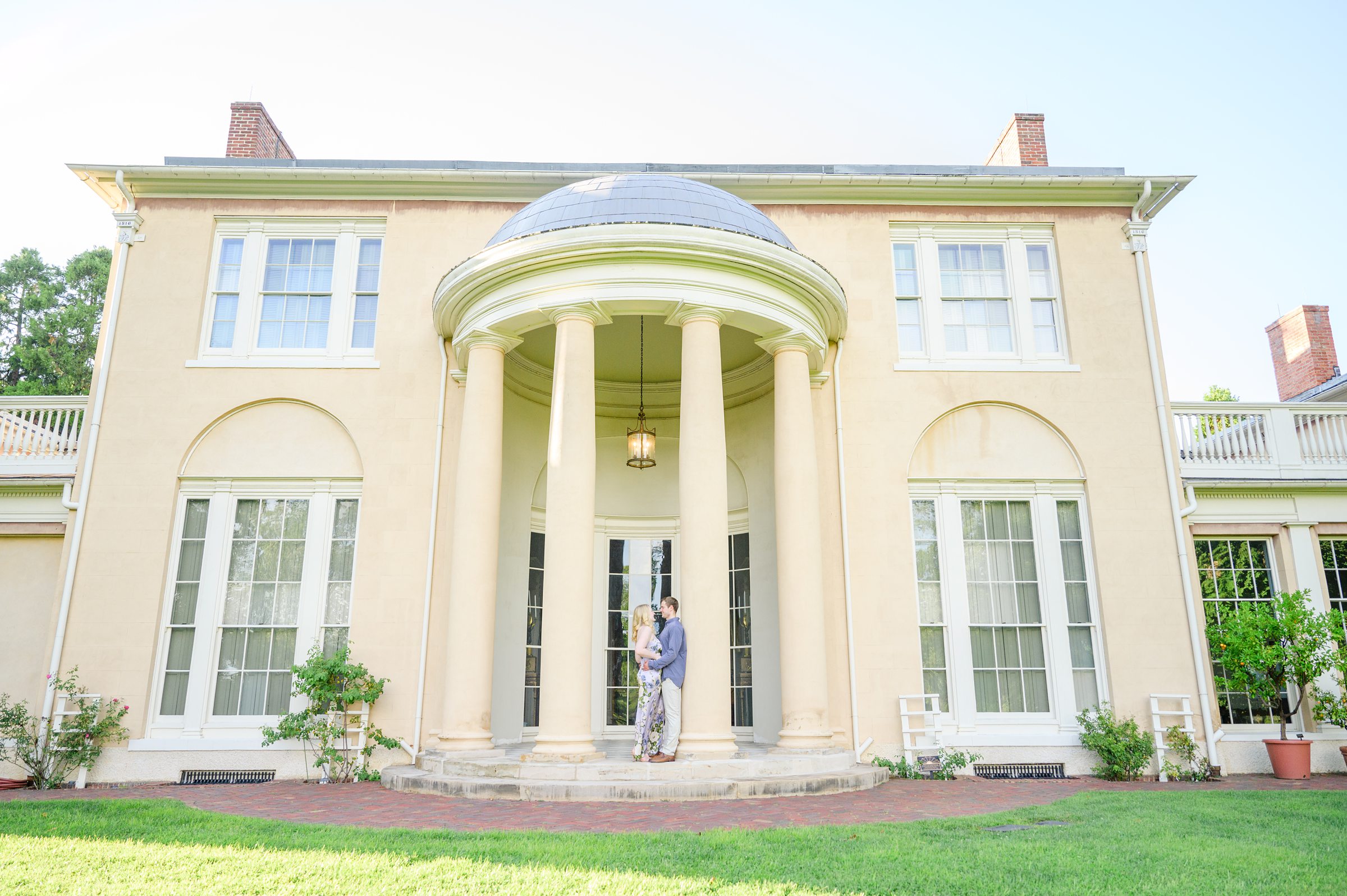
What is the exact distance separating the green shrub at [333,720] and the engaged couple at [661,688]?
3.52 meters

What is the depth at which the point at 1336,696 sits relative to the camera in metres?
11.8

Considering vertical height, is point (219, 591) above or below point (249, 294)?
below

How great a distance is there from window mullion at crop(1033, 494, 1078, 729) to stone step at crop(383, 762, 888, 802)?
418cm

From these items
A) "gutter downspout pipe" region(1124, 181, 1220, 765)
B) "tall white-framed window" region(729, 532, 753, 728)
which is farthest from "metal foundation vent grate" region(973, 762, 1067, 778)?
"tall white-framed window" region(729, 532, 753, 728)

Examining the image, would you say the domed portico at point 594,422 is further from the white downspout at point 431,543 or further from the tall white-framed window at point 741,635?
the tall white-framed window at point 741,635

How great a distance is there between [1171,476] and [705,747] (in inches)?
308

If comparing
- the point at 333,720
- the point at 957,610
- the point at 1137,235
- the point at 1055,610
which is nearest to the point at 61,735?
the point at 333,720

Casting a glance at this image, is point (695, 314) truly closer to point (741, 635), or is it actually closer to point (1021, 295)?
point (741, 635)

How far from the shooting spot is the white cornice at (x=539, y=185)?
12.7 m

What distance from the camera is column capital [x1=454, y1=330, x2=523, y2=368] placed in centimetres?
1067

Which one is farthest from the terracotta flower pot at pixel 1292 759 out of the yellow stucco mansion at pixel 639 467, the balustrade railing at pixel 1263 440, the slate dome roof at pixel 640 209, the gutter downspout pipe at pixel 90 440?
the gutter downspout pipe at pixel 90 440

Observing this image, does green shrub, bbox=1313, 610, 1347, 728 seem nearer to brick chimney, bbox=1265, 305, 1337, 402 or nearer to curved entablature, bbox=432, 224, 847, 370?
curved entablature, bbox=432, 224, 847, 370

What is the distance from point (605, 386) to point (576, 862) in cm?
935

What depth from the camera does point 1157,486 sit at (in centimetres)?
1209
